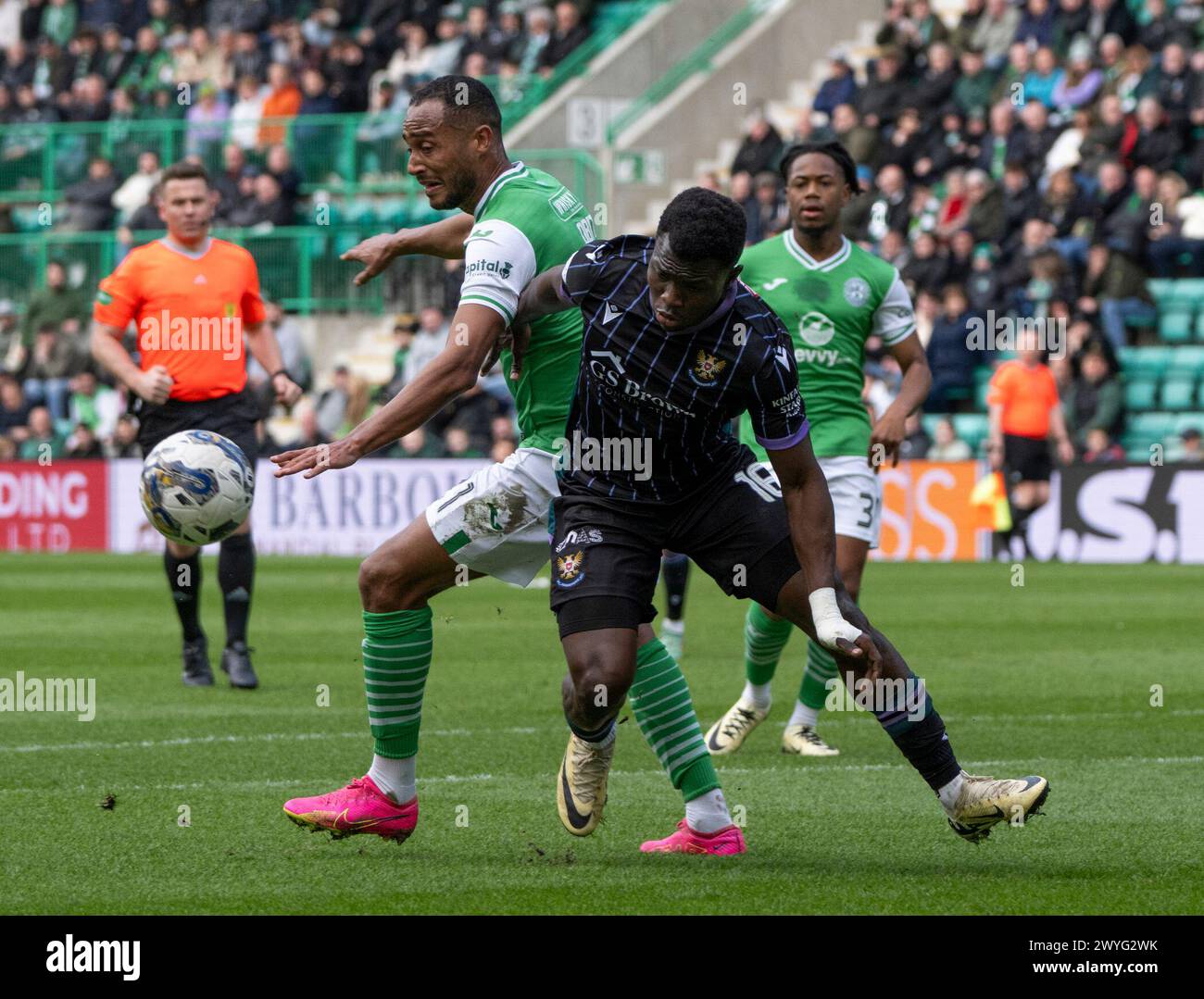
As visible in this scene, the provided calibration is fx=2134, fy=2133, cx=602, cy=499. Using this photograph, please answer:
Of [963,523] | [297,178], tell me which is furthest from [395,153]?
[963,523]

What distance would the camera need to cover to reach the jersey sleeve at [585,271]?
6.02m

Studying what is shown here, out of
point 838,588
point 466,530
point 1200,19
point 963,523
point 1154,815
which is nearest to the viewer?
point 838,588

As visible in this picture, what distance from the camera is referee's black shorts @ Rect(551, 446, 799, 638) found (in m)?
6.02

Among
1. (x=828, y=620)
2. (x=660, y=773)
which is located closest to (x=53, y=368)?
(x=660, y=773)

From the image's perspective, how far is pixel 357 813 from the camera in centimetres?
634

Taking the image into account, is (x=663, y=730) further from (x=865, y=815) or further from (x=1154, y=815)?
(x=1154, y=815)

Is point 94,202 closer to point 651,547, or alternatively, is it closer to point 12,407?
point 12,407

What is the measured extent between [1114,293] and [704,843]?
54.9 ft

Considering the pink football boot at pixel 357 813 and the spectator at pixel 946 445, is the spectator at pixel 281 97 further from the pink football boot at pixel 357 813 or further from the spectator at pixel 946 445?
the pink football boot at pixel 357 813

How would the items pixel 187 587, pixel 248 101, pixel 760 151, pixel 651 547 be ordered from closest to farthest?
1. pixel 651 547
2. pixel 187 587
3. pixel 760 151
4. pixel 248 101

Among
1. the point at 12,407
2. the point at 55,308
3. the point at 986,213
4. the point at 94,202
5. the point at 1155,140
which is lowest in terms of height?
the point at 12,407

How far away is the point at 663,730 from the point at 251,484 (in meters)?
2.35

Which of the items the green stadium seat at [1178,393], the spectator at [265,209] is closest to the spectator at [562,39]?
the spectator at [265,209]

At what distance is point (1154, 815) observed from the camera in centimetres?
690
